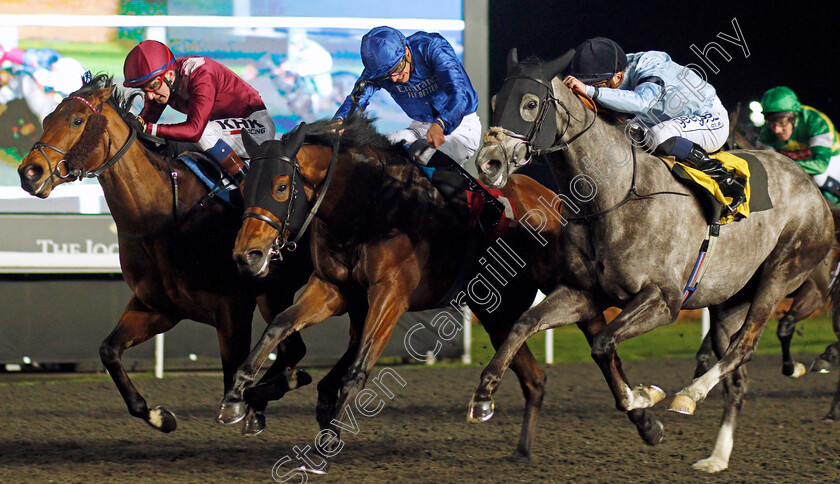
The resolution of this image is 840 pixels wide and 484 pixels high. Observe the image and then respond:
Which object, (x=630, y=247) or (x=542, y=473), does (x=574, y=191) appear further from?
(x=542, y=473)

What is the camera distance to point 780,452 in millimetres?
4281

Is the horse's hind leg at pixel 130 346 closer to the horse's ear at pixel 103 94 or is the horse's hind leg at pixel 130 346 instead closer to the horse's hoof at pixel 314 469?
the horse's hoof at pixel 314 469

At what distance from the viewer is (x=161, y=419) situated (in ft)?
13.3

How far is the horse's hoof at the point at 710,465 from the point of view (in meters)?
3.92

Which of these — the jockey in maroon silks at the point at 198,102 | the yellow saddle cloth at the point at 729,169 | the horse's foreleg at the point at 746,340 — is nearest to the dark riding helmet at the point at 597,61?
the yellow saddle cloth at the point at 729,169

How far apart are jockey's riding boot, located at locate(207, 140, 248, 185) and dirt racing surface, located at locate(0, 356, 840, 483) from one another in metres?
1.27

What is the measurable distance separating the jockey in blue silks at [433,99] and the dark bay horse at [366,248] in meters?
0.11

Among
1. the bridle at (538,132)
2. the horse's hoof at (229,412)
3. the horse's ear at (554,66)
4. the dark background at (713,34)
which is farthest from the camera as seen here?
the dark background at (713,34)

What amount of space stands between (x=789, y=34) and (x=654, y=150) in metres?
7.83

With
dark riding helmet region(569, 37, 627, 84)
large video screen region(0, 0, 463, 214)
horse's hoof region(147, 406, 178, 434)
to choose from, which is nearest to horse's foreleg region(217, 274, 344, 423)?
horse's hoof region(147, 406, 178, 434)

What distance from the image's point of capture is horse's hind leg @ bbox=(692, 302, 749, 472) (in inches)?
157

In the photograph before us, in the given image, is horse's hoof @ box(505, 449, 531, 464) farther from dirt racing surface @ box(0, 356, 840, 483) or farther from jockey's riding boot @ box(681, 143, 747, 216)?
jockey's riding boot @ box(681, 143, 747, 216)

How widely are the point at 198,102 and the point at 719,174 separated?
2177mm

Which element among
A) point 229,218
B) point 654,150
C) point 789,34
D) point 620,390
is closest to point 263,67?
point 229,218
